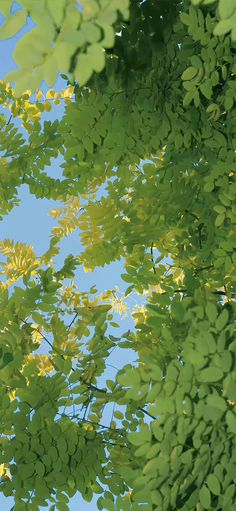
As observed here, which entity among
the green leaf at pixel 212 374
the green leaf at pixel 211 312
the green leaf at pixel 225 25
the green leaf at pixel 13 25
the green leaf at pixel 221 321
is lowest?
the green leaf at pixel 212 374

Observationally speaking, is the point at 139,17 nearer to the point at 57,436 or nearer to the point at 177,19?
the point at 177,19

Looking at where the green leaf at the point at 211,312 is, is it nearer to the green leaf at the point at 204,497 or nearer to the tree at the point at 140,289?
the tree at the point at 140,289

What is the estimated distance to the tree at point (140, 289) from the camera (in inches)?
91.9

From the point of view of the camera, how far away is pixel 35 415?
9.42ft

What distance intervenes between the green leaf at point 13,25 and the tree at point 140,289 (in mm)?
1142

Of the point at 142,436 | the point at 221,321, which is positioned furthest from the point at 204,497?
the point at 221,321

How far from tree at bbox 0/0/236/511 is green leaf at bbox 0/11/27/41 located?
114cm

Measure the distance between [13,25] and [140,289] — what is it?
249 cm

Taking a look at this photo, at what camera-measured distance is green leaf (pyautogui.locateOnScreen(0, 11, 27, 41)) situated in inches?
50.8

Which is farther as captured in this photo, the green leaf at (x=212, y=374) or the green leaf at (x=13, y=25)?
the green leaf at (x=212, y=374)

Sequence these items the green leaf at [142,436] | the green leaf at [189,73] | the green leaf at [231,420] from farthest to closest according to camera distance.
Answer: the green leaf at [189,73]
the green leaf at [142,436]
the green leaf at [231,420]

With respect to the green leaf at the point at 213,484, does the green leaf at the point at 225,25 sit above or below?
above

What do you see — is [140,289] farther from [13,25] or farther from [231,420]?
[13,25]

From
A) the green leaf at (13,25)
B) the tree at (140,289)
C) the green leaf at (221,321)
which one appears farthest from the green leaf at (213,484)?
the green leaf at (13,25)
